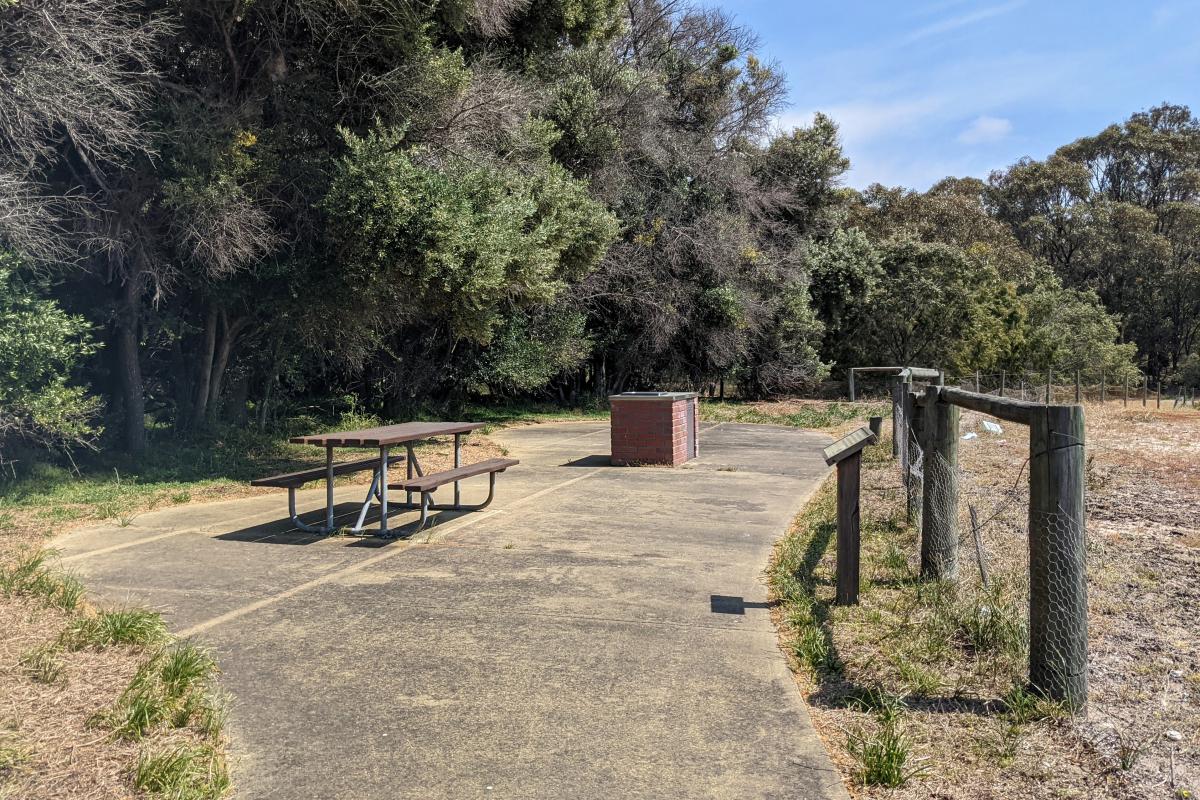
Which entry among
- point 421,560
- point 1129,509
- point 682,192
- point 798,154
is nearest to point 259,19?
point 421,560

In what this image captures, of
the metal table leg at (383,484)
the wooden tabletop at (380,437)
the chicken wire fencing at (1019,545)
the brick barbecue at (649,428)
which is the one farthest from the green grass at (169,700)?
the brick barbecue at (649,428)

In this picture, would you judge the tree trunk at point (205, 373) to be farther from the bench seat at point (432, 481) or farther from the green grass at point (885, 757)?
the green grass at point (885, 757)

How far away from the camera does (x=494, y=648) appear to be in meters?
4.66

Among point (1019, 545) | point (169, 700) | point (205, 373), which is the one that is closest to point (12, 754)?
point (169, 700)

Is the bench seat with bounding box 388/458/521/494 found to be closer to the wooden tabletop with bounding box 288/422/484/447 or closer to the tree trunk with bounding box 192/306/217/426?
the wooden tabletop with bounding box 288/422/484/447

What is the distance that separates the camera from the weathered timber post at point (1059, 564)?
3.74 meters

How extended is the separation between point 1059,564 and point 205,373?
41.8 feet

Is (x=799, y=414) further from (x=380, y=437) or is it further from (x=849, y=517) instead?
(x=849, y=517)

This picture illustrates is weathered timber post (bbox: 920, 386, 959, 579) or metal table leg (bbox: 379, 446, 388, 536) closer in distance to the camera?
weathered timber post (bbox: 920, 386, 959, 579)

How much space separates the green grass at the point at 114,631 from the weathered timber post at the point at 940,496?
4665 millimetres

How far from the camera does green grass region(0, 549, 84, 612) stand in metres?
5.14

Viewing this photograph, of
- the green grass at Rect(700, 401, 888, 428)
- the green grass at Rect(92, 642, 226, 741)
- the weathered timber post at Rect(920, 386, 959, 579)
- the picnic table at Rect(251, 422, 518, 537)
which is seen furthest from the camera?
the green grass at Rect(700, 401, 888, 428)

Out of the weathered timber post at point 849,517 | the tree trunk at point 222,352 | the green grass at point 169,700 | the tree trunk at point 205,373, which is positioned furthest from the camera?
the tree trunk at point 222,352

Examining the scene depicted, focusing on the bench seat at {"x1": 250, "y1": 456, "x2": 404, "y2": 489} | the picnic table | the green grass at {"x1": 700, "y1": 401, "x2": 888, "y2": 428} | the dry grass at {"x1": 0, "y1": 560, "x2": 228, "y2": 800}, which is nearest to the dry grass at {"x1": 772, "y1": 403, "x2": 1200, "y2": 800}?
the dry grass at {"x1": 0, "y1": 560, "x2": 228, "y2": 800}
